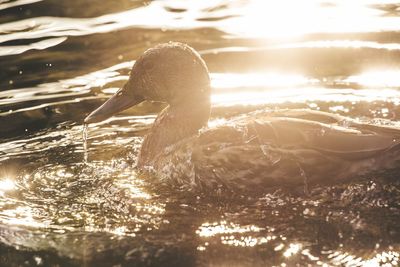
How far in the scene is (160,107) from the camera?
9047 mm

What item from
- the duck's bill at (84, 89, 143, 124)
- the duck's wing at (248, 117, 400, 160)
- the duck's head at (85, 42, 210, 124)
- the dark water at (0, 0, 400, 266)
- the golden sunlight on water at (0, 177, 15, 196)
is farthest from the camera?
the duck's bill at (84, 89, 143, 124)

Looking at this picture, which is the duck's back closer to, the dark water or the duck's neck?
the dark water

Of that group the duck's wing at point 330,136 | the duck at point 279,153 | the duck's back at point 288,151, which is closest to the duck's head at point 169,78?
the duck at point 279,153

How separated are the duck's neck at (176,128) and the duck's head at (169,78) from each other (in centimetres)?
7

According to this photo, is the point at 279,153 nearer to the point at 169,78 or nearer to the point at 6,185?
the point at 169,78

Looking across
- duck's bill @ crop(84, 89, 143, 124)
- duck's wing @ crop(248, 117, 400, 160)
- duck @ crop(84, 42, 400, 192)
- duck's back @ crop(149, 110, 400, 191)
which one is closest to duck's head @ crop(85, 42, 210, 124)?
duck's bill @ crop(84, 89, 143, 124)

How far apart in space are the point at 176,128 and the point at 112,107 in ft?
2.18

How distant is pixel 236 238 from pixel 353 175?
3.77 ft

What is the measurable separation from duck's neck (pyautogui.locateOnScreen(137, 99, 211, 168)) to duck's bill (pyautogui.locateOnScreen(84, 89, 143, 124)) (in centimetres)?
39

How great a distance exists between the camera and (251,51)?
10469 millimetres

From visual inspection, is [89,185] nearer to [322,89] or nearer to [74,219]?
[74,219]

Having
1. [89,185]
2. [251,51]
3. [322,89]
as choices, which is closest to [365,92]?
[322,89]

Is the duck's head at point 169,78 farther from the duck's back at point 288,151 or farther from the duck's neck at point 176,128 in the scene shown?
the duck's back at point 288,151

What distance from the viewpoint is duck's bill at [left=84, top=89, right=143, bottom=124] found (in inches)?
291
